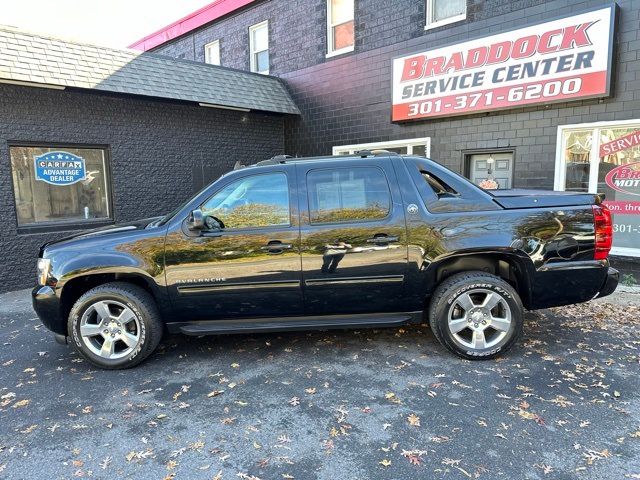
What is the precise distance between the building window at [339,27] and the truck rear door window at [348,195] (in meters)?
6.66

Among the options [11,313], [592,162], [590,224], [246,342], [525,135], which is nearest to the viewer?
[590,224]

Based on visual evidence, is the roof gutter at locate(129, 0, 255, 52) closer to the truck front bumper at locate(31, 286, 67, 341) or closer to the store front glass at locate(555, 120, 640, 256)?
the store front glass at locate(555, 120, 640, 256)

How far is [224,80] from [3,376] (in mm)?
7305

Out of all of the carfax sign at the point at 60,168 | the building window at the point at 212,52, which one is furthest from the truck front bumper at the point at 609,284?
the building window at the point at 212,52

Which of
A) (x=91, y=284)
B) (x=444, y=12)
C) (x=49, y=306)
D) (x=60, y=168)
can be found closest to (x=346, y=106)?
(x=444, y=12)

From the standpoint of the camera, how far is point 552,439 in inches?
113

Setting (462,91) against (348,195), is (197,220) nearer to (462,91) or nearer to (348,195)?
(348,195)

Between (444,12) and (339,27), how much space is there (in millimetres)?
2604

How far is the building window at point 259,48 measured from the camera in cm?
1169

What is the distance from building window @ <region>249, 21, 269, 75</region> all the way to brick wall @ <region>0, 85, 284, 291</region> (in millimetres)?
1992

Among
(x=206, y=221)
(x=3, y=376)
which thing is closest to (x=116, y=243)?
(x=206, y=221)

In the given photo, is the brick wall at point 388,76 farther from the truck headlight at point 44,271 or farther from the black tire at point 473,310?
the truck headlight at point 44,271

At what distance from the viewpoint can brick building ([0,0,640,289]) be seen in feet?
22.1

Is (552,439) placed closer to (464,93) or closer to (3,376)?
(3,376)
